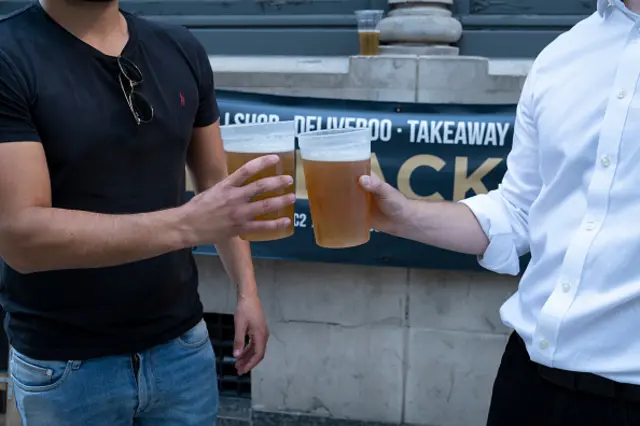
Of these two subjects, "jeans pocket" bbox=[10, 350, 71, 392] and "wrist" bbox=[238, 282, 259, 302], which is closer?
"jeans pocket" bbox=[10, 350, 71, 392]

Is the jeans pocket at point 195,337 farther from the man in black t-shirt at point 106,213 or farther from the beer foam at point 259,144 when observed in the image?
the beer foam at point 259,144

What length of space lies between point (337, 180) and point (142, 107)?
572mm

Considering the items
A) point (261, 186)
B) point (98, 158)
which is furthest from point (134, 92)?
point (261, 186)

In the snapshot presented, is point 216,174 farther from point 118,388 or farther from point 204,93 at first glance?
point 118,388

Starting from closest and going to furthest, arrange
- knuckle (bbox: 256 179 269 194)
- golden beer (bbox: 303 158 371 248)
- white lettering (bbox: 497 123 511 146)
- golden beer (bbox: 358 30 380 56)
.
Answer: knuckle (bbox: 256 179 269 194) → golden beer (bbox: 303 158 371 248) → white lettering (bbox: 497 123 511 146) → golden beer (bbox: 358 30 380 56)

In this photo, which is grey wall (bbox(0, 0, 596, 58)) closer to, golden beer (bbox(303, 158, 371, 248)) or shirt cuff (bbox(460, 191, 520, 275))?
shirt cuff (bbox(460, 191, 520, 275))

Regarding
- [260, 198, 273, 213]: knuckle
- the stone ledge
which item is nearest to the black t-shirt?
[260, 198, 273, 213]: knuckle

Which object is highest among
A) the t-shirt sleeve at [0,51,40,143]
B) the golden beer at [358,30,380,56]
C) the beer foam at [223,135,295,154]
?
the t-shirt sleeve at [0,51,40,143]

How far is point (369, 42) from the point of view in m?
3.50

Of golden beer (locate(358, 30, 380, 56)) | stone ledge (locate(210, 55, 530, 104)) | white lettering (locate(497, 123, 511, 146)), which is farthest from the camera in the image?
golden beer (locate(358, 30, 380, 56))

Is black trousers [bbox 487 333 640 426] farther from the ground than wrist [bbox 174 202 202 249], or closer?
closer

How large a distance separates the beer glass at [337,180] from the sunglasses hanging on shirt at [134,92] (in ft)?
1.49

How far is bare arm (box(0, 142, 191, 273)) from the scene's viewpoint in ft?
4.63

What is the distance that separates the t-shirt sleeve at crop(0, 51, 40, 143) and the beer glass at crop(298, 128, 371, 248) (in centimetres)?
60
